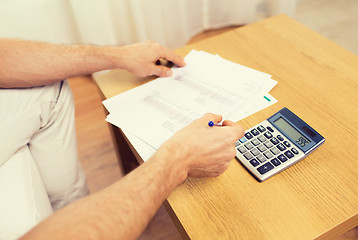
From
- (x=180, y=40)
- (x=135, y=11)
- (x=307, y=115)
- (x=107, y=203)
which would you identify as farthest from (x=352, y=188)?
(x=180, y=40)

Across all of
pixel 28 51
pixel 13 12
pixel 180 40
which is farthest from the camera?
pixel 180 40

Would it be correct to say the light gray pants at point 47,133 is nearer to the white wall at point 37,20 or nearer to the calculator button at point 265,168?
the calculator button at point 265,168

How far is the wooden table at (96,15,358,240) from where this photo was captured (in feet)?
1.75

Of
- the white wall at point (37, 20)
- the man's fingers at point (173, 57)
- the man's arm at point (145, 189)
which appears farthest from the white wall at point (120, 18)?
the man's arm at point (145, 189)

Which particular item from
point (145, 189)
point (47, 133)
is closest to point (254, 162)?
point (145, 189)

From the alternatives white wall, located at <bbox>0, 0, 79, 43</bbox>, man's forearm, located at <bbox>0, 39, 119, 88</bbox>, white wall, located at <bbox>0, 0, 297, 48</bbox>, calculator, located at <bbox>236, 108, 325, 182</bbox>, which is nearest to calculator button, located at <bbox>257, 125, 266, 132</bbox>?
calculator, located at <bbox>236, 108, 325, 182</bbox>

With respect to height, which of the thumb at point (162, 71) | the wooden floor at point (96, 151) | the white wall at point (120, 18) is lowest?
the wooden floor at point (96, 151)

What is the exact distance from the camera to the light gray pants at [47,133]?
0.76m

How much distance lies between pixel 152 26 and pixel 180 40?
242mm

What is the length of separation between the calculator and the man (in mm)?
44

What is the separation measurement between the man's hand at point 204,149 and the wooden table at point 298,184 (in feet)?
0.11

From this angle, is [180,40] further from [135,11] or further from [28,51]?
[28,51]

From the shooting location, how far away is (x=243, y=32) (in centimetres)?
97

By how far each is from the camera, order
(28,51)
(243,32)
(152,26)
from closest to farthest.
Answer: (28,51) < (243,32) < (152,26)
